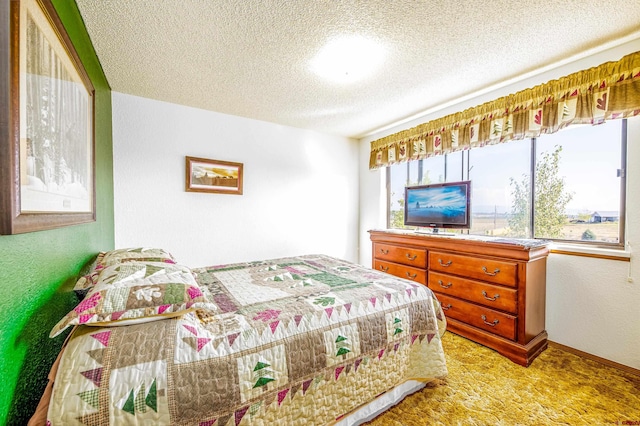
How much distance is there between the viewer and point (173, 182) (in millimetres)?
3045

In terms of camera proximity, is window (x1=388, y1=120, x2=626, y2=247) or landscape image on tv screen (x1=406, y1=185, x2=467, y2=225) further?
landscape image on tv screen (x1=406, y1=185, x2=467, y2=225)

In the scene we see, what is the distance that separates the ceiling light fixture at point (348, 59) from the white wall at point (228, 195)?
1.58m

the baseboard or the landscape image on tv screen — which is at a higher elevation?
the landscape image on tv screen

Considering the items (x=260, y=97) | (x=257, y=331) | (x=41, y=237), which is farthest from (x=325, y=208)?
(x=41, y=237)

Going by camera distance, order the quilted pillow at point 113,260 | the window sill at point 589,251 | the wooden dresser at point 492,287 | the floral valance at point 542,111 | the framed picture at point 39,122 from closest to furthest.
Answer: the framed picture at point 39,122 → the quilted pillow at point 113,260 → the floral valance at point 542,111 → the window sill at point 589,251 → the wooden dresser at point 492,287

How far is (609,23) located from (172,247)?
4.31m

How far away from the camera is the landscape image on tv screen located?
9.25 ft

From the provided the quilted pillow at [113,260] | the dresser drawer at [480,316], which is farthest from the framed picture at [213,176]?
the dresser drawer at [480,316]

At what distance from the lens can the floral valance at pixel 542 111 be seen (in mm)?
1865

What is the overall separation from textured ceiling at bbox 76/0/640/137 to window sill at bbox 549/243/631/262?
5.27ft

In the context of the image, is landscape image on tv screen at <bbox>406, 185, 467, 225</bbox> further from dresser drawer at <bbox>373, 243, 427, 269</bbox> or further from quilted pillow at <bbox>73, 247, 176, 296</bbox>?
quilted pillow at <bbox>73, 247, 176, 296</bbox>

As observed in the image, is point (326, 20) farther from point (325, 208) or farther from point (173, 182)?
point (325, 208)

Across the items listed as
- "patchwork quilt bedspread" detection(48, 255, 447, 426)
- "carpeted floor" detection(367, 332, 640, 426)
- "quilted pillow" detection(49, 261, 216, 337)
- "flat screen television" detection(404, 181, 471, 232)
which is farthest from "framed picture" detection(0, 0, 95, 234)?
"flat screen television" detection(404, 181, 471, 232)

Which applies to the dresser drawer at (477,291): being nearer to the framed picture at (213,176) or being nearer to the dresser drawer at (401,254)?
the dresser drawer at (401,254)
